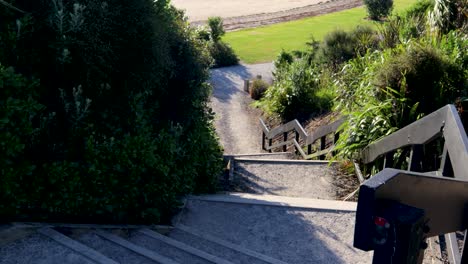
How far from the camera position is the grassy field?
3212cm

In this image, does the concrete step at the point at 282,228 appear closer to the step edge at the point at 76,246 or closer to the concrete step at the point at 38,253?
the step edge at the point at 76,246

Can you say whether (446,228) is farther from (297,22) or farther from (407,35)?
(297,22)

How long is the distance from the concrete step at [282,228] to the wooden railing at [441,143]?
850mm

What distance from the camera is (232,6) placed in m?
51.4

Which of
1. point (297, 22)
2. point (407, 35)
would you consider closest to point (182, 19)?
point (407, 35)

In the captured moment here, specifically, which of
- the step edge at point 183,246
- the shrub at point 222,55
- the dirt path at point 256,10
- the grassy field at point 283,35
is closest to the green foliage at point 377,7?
the grassy field at point 283,35

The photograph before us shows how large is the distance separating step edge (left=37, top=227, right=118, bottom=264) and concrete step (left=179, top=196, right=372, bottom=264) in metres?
1.39

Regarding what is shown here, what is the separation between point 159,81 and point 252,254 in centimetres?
196

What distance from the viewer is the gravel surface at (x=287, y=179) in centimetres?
795

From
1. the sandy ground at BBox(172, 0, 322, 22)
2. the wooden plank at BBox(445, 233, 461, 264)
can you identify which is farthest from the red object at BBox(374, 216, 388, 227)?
the sandy ground at BBox(172, 0, 322, 22)

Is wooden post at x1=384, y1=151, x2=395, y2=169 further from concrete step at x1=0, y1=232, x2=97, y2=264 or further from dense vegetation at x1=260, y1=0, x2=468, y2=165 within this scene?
concrete step at x1=0, y1=232, x2=97, y2=264

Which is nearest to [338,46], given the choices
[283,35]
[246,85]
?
[246,85]

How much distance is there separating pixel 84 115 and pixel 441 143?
435 cm

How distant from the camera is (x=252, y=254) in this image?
4773 mm
